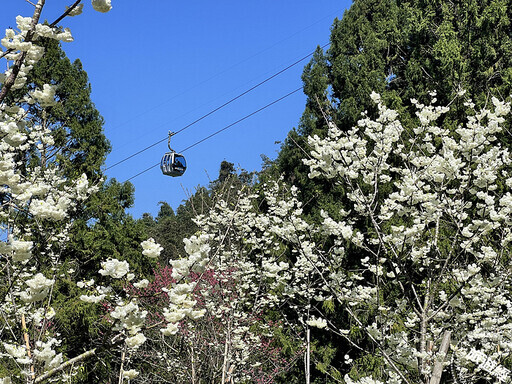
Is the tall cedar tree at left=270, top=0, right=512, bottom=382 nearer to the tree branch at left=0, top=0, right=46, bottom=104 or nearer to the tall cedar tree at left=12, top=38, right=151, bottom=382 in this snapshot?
the tall cedar tree at left=12, top=38, right=151, bottom=382

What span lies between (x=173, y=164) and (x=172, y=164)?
0.02 m

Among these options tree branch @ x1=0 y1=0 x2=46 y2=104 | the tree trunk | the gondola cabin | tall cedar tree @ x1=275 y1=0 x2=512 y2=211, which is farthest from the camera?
the gondola cabin

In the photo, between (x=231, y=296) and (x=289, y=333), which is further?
(x=289, y=333)

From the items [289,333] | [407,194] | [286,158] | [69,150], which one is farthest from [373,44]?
[407,194]

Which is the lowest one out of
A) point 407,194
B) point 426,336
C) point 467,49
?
point 426,336

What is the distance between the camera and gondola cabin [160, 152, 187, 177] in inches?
379

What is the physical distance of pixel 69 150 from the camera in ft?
34.0

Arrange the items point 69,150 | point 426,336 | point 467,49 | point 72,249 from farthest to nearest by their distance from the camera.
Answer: point 69,150 → point 72,249 → point 467,49 → point 426,336

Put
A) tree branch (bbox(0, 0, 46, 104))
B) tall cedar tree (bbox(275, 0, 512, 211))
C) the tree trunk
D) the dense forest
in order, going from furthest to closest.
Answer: tall cedar tree (bbox(275, 0, 512, 211))
the dense forest
the tree trunk
tree branch (bbox(0, 0, 46, 104))

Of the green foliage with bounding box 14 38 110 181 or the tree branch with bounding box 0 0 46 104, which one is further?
the green foliage with bounding box 14 38 110 181

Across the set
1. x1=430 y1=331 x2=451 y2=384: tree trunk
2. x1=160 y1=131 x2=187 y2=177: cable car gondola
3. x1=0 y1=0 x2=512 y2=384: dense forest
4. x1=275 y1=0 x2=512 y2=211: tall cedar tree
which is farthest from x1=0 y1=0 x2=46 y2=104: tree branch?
x1=160 y1=131 x2=187 y2=177: cable car gondola

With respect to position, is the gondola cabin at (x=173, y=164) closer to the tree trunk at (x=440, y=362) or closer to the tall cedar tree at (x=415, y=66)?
the tall cedar tree at (x=415, y=66)

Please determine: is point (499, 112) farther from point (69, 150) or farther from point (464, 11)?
point (69, 150)

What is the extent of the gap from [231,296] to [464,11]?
593 centimetres
